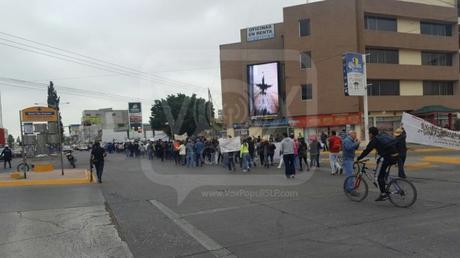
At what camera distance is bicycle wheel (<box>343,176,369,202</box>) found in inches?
389

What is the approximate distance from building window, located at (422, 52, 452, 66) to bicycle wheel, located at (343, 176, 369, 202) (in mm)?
43240

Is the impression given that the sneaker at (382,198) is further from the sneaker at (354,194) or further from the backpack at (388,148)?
the backpack at (388,148)

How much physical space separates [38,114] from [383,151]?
18440 millimetres

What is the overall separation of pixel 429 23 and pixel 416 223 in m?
47.8

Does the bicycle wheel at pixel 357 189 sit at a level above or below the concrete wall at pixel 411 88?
below

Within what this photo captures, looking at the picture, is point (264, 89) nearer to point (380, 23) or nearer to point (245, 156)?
point (380, 23)

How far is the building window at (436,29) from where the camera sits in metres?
48.8

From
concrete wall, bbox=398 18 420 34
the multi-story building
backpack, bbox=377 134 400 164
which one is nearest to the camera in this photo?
backpack, bbox=377 134 400 164

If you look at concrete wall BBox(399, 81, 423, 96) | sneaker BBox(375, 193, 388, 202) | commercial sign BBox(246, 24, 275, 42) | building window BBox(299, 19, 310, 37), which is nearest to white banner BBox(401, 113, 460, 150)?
sneaker BBox(375, 193, 388, 202)

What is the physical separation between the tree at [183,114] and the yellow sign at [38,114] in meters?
13.6

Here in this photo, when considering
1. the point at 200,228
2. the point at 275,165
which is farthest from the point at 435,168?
the point at 200,228

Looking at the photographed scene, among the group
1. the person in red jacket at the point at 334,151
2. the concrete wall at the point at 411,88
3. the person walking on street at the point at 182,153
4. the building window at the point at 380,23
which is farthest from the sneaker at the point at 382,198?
the concrete wall at the point at 411,88

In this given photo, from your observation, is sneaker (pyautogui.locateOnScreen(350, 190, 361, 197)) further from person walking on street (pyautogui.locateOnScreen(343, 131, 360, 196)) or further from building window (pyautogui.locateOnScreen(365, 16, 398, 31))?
building window (pyautogui.locateOnScreen(365, 16, 398, 31))

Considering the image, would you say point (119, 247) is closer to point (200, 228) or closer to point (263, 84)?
point (200, 228)
